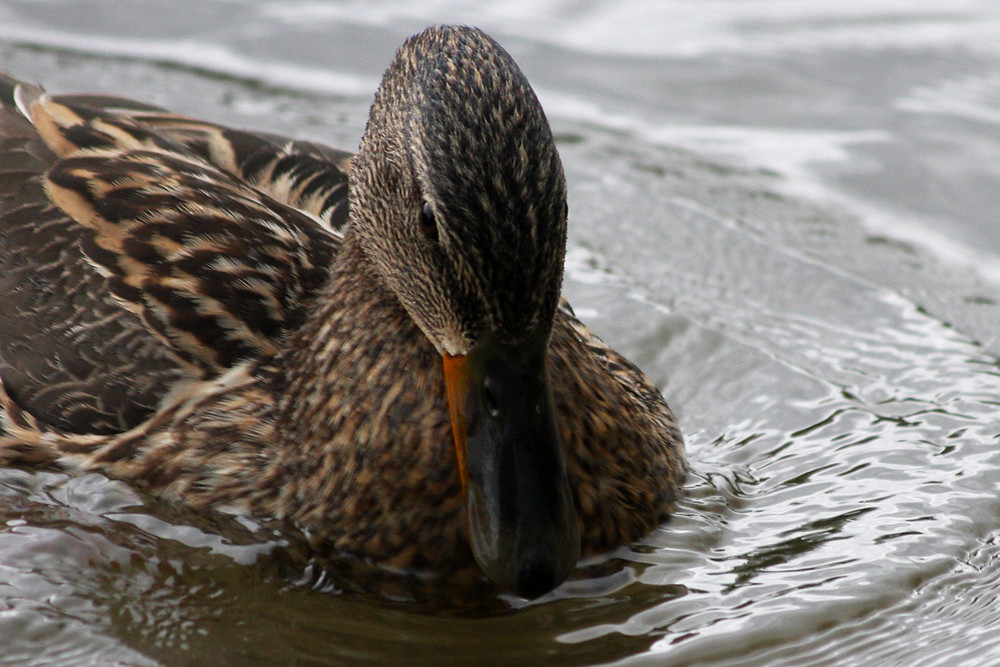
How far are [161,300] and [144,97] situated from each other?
16.2ft

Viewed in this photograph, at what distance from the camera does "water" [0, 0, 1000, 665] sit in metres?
5.27

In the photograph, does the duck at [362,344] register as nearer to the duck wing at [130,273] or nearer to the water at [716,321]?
the duck wing at [130,273]

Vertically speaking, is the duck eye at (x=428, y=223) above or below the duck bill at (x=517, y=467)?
above

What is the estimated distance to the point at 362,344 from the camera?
560 cm

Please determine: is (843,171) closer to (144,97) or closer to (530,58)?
(530,58)

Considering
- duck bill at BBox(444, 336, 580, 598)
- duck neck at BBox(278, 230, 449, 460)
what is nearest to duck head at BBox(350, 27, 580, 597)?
duck bill at BBox(444, 336, 580, 598)

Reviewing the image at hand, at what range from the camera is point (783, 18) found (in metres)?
11.4

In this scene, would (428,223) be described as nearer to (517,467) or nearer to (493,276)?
(493,276)

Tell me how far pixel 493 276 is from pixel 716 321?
3.45 metres

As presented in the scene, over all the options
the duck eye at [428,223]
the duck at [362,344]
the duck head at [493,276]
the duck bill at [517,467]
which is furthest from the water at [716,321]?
the duck eye at [428,223]

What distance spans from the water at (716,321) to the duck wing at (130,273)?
0.46 meters

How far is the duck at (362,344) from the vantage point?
4828mm

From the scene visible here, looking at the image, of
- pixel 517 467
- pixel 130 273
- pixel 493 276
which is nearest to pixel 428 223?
pixel 493 276

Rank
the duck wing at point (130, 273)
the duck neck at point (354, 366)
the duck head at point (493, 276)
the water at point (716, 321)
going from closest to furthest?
the duck head at point (493, 276)
the water at point (716, 321)
the duck neck at point (354, 366)
the duck wing at point (130, 273)
